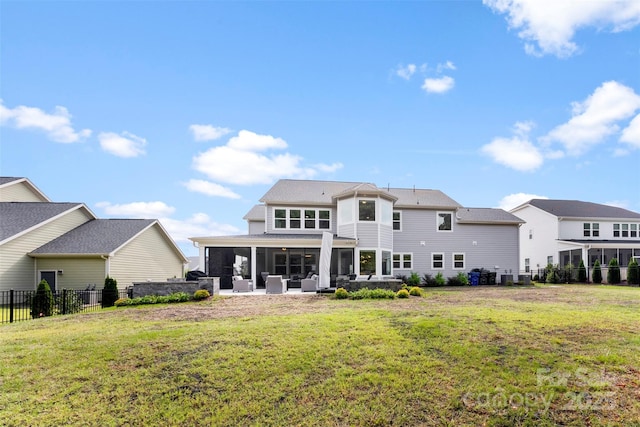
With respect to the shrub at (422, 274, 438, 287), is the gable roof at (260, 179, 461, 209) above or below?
above

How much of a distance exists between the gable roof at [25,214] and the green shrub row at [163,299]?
923 cm

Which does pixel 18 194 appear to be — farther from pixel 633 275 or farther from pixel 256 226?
pixel 633 275

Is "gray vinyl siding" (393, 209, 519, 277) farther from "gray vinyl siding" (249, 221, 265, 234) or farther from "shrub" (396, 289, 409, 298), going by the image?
"shrub" (396, 289, 409, 298)

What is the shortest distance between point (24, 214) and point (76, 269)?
510 cm

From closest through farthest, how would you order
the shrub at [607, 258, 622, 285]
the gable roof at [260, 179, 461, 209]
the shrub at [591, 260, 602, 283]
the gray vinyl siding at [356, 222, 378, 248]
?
the gray vinyl siding at [356, 222, 378, 248] → the gable roof at [260, 179, 461, 209] → the shrub at [607, 258, 622, 285] → the shrub at [591, 260, 602, 283]

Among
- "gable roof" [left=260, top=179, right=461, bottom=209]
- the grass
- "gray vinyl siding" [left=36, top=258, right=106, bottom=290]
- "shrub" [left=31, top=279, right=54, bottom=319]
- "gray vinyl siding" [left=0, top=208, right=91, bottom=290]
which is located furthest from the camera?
"gable roof" [left=260, top=179, right=461, bottom=209]

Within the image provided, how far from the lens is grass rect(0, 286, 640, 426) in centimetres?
520

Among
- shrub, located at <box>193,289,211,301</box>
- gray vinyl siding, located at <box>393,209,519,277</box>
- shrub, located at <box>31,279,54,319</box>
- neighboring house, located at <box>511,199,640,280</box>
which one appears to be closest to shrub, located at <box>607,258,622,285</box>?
neighboring house, located at <box>511,199,640,280</box>

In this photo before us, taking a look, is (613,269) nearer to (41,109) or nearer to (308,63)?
(308,63)

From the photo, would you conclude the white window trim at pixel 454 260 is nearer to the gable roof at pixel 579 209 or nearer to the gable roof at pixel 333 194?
the gable roof at pixel 333 194

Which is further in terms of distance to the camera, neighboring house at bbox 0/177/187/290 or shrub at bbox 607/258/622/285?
shrub at bbox 607/258/622/285

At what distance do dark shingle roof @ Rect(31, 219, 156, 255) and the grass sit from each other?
12474 mm

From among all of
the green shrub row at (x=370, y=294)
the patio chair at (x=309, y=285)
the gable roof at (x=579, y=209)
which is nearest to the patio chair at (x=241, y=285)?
the patio chair at (x=309, y=285)

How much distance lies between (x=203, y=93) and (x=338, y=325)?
1118 centimetres
